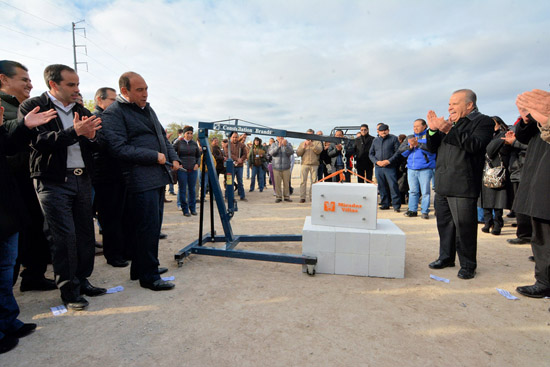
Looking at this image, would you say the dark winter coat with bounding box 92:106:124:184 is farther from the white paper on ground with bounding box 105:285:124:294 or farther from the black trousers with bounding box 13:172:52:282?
the white paper on ground with bounding box 105:285:124:294

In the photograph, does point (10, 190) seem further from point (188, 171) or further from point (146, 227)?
point (188, 171)

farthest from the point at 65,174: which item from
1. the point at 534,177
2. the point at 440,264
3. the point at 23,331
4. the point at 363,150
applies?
the point at 363,150

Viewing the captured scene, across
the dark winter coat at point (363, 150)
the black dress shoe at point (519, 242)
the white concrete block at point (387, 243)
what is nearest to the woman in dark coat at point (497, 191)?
the black dress shoe at point (519, 242)

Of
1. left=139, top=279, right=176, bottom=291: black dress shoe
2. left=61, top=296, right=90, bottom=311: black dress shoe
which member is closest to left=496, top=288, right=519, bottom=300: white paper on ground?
left=139, top=279, right=176, bottom=291: black dress shoe

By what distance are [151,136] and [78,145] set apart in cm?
67

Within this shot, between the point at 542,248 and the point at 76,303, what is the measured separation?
14.4 ft

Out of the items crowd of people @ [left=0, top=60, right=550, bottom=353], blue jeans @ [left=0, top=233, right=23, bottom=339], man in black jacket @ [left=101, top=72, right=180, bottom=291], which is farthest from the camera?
man in black jacket @ [left=101, top=72, right=180, bottom=291]

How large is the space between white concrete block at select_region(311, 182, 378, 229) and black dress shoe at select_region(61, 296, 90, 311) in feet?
8.32

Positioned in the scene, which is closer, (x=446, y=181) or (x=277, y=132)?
(x=446, y=181)

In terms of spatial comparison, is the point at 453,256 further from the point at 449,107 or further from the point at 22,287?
the point at 22,287

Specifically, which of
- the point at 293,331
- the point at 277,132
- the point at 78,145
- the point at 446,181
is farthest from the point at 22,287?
the point at 446,181

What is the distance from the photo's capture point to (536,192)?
286 cm

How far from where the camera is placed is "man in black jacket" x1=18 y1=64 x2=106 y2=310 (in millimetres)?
2641

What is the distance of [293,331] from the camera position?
7.95 ft
